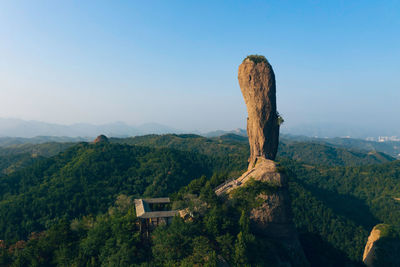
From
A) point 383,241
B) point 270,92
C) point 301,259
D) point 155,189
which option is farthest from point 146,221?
point 383,241

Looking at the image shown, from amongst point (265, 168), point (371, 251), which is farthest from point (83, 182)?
point (371, 251)

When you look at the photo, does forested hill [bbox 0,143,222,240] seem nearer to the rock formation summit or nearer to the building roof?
the building roof

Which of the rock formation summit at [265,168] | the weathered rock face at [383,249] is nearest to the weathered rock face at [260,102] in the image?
the rock formation summit at [265,168]

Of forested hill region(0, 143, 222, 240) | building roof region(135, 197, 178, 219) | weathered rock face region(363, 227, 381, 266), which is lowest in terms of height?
weathered rock face region(363, 227, 381, 266)

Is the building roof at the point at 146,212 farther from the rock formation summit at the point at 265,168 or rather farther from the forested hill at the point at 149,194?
the rock formation summit at the point at 265,168

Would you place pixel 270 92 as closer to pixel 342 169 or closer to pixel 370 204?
pixel 370 204

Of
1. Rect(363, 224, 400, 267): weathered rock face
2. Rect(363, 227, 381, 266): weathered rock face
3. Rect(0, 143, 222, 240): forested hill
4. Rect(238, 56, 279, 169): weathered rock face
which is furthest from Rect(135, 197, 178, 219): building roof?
Rect(363, 227, 381, 266): weathered rock face

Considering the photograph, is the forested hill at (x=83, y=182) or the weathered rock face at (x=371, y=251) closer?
the weathered rock face at (x=371, y=251)

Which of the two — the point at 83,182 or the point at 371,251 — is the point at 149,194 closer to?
the point at 83,182
